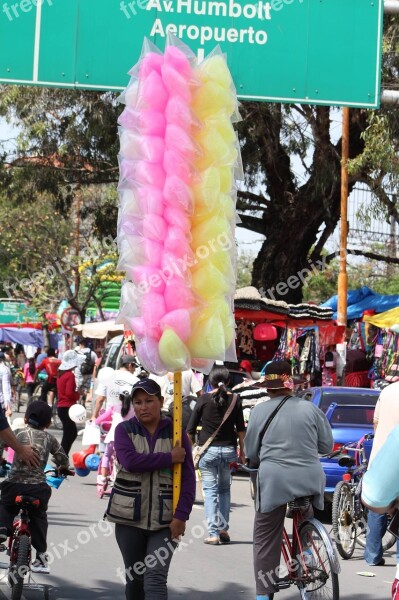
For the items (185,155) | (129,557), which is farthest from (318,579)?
(185,155)

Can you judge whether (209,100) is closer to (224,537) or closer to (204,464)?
(204,464)

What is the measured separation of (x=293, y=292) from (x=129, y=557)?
20598 millimetres

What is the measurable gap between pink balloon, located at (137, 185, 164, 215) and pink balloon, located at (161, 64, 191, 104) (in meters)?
0.58

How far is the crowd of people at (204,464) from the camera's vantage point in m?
6.45

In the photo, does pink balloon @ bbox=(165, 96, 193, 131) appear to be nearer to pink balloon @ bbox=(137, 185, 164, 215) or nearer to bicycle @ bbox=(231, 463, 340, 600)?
pink balloon @ bbox=(137, 185, 164, 215)

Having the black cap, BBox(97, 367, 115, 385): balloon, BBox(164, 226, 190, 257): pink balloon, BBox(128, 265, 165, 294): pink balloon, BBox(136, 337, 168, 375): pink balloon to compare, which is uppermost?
BBox(164, 226, 190, 257): pink balloon

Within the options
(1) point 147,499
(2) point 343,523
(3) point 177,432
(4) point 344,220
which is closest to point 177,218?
(3) point 177,432

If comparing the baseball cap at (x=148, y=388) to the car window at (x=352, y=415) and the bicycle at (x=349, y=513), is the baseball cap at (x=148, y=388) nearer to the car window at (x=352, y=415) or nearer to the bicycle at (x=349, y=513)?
the bicycle at (x=349, y=513)

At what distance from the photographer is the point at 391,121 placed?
2091 centimetres

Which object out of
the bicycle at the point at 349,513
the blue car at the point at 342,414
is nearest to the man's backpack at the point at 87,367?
the blue car at the point at 342,414

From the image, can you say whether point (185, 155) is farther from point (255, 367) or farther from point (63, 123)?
point (63, 123)

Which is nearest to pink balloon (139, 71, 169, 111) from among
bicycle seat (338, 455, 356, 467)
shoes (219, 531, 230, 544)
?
bicycle seat (338, 455, 356, 467)

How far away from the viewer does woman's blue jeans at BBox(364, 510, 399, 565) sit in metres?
9.84

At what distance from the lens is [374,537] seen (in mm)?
10117
